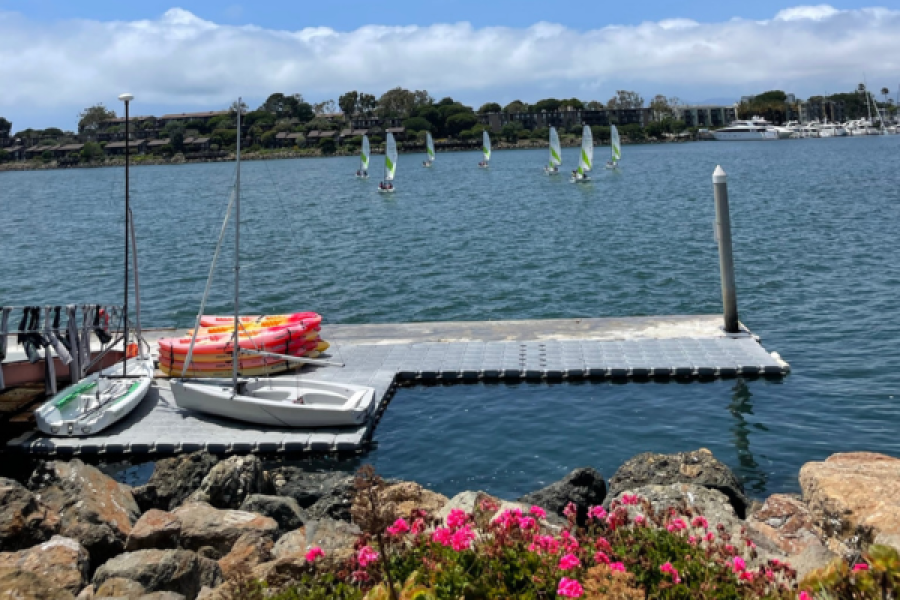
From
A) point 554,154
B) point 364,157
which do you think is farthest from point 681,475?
point 364,157

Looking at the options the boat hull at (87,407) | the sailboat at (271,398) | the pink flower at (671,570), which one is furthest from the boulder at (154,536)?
the pink flower at (671,570)

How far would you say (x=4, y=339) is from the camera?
18703 mm

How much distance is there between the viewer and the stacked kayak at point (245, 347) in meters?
20.1

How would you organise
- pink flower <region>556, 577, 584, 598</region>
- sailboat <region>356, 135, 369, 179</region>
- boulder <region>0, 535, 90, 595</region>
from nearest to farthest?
pink flower <region>556, 577, 584, 598</region>
boulder <region>0, 535, 90, 595</region>
sailboat <region>356, 135, 369, 179</region>

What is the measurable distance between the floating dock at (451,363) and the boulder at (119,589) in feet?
24.6

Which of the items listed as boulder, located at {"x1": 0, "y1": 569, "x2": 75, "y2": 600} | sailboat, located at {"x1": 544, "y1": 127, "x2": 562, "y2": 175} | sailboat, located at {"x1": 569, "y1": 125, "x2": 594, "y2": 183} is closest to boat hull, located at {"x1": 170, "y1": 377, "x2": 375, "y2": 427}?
boulder, located at {"x1": 0, "y1": 569, "x2": 75, "y2": 600}

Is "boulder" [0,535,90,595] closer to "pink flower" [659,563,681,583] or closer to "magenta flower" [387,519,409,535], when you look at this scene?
"magenta flower" [387,519,409,535]

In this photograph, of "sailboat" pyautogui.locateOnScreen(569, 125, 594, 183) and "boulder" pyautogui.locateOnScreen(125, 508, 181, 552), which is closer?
"boulder" pyautogui.locateOnScreen(125, 508, 181, 552)

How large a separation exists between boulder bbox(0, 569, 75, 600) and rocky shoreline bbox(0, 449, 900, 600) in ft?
0.05

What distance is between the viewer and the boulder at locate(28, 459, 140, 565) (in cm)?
1218

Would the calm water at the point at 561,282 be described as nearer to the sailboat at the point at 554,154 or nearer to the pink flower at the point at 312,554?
the sailboat at the point at 554,154

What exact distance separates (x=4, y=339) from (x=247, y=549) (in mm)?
10130

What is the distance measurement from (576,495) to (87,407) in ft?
34.1

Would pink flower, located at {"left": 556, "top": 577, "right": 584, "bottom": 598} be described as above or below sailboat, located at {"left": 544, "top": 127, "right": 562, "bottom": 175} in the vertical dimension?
below
